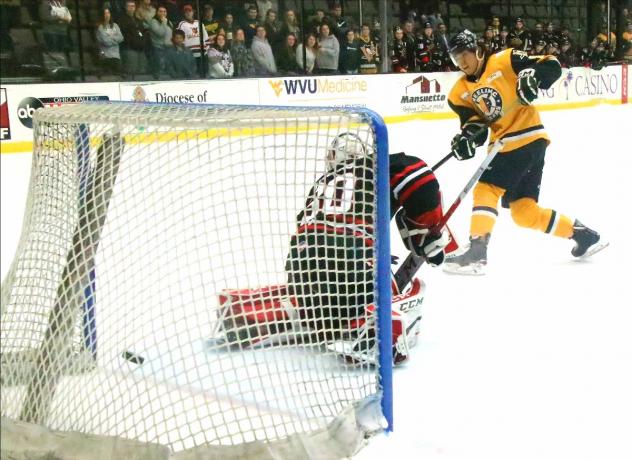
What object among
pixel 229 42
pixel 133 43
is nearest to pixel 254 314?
pixel 133 43

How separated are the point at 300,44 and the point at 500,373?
660 cm

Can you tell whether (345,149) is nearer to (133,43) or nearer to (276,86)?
(133,43)

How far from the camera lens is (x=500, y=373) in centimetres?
198

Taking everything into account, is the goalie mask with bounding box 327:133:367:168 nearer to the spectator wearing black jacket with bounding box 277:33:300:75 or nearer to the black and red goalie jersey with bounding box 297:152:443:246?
the black and red goalie jersey with bounding box 297:152:443:246

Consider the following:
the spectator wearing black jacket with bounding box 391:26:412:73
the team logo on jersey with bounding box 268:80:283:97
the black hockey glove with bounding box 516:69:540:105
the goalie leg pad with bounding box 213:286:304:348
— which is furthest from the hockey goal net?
the spectator wearing black jacket with bounding box 391:26:412:73

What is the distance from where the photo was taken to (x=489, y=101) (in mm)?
3086

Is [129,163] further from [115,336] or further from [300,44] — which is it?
[300,44]

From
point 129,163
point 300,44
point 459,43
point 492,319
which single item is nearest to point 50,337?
point 129,163

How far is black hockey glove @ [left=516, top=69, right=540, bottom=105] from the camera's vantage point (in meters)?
2.90

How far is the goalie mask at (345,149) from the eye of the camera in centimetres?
155

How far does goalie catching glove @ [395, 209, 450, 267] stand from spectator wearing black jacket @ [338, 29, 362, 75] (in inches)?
244

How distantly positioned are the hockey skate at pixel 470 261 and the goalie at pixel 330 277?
1256mm

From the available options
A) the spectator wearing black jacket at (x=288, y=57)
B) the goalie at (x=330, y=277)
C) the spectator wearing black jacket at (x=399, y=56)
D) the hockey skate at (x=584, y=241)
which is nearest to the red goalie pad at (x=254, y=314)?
the goalie at (x=330, y=277)

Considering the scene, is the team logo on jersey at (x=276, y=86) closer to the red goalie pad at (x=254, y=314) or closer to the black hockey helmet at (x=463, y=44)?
the black hockey helmet at (x=463, y=44)
